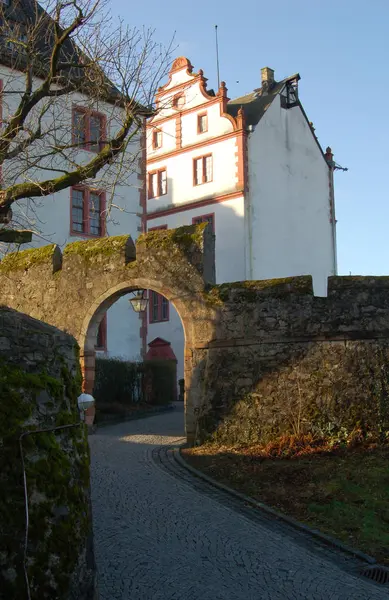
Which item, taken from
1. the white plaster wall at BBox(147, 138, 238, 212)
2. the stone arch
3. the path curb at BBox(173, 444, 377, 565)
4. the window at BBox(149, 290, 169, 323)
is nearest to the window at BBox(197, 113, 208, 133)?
the white plaster wall at BBox(147, 138, 238, 212)

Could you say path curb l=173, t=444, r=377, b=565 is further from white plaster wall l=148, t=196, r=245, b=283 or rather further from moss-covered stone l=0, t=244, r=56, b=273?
white plaster wall l=148, t=196, r=245, b=283

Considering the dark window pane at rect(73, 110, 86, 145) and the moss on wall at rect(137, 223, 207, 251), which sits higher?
the dark window pane at rect(73, 110, 86, 145)

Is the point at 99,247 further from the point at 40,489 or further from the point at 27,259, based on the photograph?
the point at 40,489

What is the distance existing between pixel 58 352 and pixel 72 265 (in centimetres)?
936

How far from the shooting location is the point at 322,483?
8.98m

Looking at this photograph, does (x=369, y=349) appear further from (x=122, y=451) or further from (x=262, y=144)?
(x=262, y=144)

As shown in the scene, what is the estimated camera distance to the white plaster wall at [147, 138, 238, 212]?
29438 mm

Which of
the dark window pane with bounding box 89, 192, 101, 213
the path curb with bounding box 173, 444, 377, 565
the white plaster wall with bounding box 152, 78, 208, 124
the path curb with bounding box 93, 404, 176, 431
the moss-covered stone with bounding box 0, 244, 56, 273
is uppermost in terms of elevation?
the white plaster wall with bounding box 152, 78, 208, 124

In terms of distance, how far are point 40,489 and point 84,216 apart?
19003 mm

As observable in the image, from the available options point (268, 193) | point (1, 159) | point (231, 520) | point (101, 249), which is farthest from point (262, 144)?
point (231, 520)

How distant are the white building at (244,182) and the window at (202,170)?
0.05 m

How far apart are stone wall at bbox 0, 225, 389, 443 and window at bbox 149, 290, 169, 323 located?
60.0 ft

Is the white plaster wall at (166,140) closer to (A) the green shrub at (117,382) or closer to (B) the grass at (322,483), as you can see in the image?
(A) the green shrub at (117,382)

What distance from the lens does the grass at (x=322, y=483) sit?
7.48 meters
